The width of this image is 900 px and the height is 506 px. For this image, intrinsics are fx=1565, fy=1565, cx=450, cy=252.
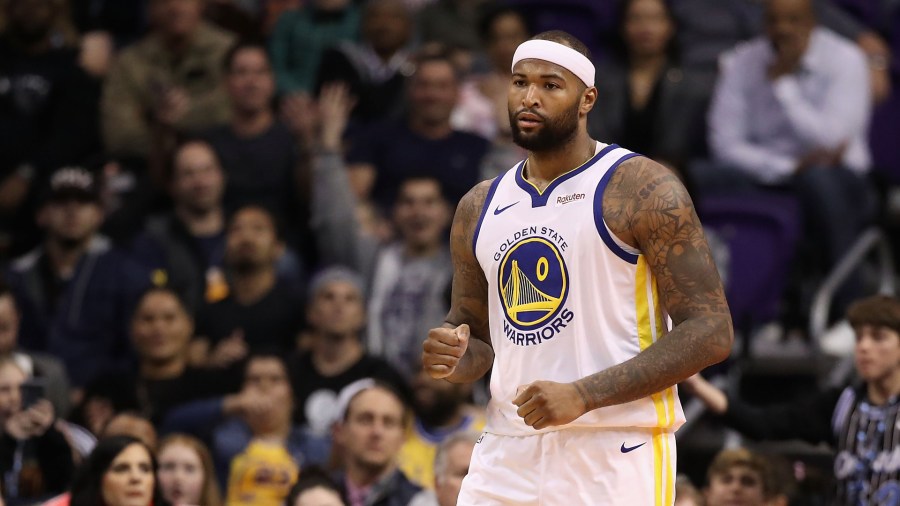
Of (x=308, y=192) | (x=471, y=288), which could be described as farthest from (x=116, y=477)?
(x=308, y=192)

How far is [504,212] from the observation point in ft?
17.6

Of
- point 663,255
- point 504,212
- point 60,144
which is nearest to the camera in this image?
point 663,255

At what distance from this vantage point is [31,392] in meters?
8.60

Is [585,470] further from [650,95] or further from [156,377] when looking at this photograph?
[650,95]

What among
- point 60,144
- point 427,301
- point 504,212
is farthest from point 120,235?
point 504,212

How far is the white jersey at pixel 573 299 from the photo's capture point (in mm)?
5086

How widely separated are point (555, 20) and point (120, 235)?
372cm

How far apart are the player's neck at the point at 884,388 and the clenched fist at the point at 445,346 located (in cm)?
309

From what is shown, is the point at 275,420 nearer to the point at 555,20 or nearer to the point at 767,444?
the point at 767,444

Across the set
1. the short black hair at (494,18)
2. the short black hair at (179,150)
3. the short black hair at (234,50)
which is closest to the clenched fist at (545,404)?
the short black hair at (179,150)

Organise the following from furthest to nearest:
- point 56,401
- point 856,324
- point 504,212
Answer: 1. point 56,401
2. point 856,324
3. point 504,212

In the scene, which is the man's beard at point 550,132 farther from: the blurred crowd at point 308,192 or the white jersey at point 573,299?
the blurred crowd at point 308,192

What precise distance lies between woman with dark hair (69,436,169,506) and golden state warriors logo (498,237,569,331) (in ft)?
9.36

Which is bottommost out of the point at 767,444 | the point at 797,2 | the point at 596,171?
the point at 767,444
